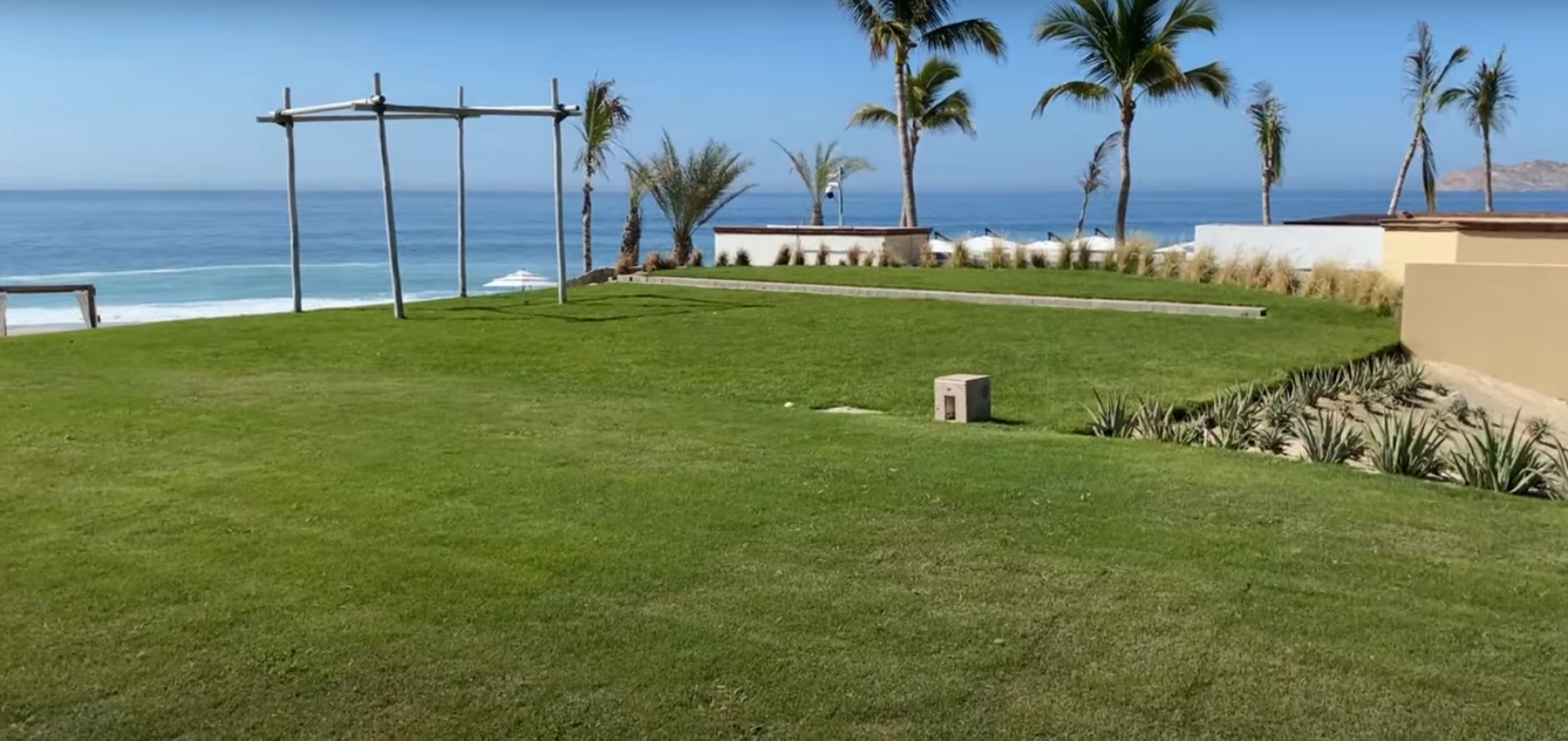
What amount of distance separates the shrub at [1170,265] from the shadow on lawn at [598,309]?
765cm

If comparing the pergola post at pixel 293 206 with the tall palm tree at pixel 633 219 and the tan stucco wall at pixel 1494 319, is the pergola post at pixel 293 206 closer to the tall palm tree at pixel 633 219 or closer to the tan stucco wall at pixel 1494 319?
the tall palm tree at pixel 633 219

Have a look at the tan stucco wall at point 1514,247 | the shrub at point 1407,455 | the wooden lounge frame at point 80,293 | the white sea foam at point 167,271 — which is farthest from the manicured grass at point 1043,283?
the white sea foam at point 167,271

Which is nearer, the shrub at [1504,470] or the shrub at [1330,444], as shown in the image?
the shrub at [1504,470]

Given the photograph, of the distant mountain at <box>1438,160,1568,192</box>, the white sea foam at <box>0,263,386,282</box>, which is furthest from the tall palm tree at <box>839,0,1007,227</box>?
the distant mountain at <box>1438,160,1568,192</box>

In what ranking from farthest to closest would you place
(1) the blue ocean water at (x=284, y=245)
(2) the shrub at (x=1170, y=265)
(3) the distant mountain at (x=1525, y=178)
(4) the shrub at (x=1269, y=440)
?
(3) the distant mountain at (x=1525, y=178) → (1) the blue ocean water at (x=284, y=245) → (2) the shrub at (x=1170, y=265) → (4) the shrub at (x=1269, y=440)

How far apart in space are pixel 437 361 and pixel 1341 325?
9.80 meters

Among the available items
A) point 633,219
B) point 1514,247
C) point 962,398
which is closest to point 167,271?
point 633,219

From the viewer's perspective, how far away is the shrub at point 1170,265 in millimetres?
20547

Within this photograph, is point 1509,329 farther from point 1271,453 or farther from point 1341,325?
point 1271,453

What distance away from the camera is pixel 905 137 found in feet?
90.6

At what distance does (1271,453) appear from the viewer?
795 centimetres

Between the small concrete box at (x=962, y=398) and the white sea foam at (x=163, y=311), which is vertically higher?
the white sea foam at (x=163, y=311)

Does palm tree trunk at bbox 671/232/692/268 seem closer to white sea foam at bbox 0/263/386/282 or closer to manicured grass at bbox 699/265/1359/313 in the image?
manicured grass at bbox 699/265/1359/313

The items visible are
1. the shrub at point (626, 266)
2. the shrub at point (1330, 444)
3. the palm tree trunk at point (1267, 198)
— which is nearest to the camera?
the shrub at point (1330, 444)
